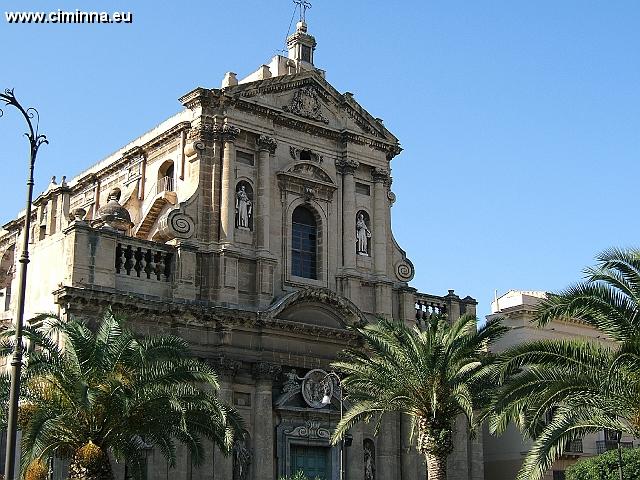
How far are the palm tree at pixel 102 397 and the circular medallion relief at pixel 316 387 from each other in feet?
29.0

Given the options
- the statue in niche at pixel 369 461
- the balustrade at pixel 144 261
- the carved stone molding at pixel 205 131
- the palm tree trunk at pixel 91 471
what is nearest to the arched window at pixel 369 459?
the statue in niche at pixel 369 461

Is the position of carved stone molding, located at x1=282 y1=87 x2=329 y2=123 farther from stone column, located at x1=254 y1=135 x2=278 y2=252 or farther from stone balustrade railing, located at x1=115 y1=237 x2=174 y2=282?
stone balustrade railing, located at x1=115 y1=237 x2=174 y2=282

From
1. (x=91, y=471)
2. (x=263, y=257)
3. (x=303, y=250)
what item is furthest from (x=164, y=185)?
(x=91, y=471)

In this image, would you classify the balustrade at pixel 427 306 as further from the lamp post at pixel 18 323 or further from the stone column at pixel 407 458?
the lamp post at pixel 18 323

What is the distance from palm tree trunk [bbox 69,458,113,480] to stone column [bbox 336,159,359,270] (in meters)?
14.6

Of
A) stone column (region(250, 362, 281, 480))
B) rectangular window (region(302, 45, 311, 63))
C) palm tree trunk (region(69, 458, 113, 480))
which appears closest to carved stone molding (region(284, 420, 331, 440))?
stone column (region(250, 362, 281, 480))

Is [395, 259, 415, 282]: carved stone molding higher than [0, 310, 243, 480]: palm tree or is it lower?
higher

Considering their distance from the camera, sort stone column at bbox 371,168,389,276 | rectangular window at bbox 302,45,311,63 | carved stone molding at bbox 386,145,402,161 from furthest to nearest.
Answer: carved stone molding at bbox 386,145,402,161, rectangular window at bbox 302,45,311,63, stone column at bbox 371,168,389,276

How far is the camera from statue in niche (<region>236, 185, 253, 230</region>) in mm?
36344

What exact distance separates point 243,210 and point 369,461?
9.56 meters

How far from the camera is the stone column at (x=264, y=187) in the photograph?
1441 inches

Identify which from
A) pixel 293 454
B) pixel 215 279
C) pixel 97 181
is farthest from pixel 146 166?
pixel 293 454

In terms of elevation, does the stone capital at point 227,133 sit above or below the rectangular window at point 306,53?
below

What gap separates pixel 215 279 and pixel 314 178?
238 inches
